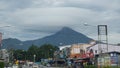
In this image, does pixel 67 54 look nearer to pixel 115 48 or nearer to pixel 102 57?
pixel 115 48

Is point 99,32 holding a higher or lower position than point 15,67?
higher

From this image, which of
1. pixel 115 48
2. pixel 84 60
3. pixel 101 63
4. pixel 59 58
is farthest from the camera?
pixel 59 58

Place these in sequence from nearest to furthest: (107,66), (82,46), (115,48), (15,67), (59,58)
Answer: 1. (107,66)
2. (15,67)
3. (115,48)
4. (82,46)
5. (59,58)

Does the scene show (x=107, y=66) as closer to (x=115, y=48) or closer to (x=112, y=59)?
(x=112, y=59)

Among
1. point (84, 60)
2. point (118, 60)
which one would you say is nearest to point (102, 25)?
point (118, 60)

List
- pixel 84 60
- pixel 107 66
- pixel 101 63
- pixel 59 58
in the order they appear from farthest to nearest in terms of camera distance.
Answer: pixel 59 58 → pixel 84 60 → pixel 101 63 → pixel 107 66

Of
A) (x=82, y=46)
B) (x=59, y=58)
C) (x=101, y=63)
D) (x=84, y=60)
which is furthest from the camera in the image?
(x=59, y=58)

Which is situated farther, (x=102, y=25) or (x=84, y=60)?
(x=84, y=60)

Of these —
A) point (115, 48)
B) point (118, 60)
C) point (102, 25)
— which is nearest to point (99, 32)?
point (102, 25)

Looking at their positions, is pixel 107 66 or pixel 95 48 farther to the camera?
pixel 95 48
